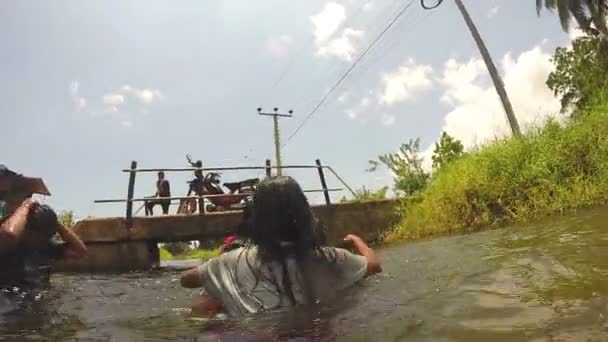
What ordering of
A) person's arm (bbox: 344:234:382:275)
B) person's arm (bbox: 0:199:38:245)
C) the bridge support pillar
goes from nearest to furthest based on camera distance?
1. person's arm (bbox: 344:234:382:275)
2. person's arm (bbox: 0:199:38:245)
3. the bridge support pillar

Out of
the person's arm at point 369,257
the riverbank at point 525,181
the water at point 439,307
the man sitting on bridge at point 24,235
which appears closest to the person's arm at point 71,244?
the man sitting on bridge at point 24,235

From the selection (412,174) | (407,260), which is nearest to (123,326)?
(407,260)

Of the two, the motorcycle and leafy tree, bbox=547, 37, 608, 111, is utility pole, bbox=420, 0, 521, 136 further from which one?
the motorcycle

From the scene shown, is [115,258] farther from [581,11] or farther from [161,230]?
[581,11]

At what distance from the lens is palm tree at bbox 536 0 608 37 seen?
18500 mm

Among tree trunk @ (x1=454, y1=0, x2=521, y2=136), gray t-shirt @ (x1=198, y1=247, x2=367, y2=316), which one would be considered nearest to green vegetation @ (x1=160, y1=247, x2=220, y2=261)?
tree trunk @ (x1=454, y1=0, x2=521, y2=136)

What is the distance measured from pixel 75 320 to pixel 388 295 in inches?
89.8

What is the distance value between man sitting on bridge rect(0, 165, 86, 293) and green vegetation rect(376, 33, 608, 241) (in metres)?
6.21

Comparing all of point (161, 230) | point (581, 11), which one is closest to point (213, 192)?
point (161, 230)

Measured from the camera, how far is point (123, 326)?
3.87m

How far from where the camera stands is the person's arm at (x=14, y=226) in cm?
383

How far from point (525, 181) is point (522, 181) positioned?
0.05 metres

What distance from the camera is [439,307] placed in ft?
10.6

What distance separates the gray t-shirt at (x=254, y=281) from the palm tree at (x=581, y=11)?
18.2m
